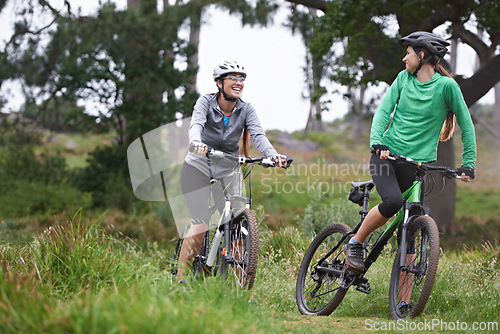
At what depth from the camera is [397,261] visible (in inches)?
185

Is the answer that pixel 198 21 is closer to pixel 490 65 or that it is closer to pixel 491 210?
pixel 490 65

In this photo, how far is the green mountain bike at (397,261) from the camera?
4.41 metres

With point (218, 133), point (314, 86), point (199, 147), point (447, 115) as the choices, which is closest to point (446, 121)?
point (447, 115)

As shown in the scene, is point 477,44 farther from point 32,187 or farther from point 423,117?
point 32,187

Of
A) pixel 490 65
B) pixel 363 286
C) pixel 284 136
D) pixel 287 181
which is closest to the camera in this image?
pixel 363 286

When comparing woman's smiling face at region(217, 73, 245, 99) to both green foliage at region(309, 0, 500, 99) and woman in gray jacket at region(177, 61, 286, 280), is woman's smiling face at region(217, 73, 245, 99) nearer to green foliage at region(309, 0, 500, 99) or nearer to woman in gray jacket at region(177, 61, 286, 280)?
woman in gray jacket at region(177, 61, 286, 280)

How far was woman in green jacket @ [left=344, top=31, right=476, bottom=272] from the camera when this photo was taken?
460 cm

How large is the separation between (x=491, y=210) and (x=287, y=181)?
7.12 meters

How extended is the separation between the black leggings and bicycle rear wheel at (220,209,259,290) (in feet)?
3.31

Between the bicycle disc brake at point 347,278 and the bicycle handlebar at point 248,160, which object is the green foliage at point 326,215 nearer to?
the bicycle disc brake at point 347,278

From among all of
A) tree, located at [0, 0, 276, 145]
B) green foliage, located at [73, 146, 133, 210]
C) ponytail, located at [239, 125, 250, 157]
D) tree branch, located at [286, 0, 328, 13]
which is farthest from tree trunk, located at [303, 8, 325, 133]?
ponytail, located at [239, 125, 250, 157]

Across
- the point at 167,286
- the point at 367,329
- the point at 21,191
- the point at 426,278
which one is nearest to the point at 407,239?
the point at 426,278

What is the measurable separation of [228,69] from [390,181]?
1636 mm

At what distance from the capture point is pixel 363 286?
16.2ft
